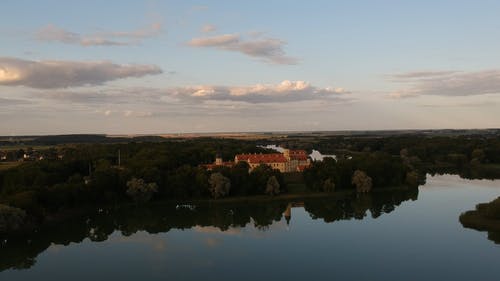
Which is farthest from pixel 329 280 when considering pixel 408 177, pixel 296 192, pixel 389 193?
pixel 408 177

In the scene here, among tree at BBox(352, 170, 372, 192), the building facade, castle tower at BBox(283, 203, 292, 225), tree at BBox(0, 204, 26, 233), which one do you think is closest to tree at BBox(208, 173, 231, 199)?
castle tower at BBox(283, 203, 292, 225)

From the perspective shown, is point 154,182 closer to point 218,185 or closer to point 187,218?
point 218,185

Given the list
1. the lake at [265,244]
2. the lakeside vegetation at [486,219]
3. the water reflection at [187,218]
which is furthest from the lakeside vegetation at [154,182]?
the lakeside vegetation at [486,219]

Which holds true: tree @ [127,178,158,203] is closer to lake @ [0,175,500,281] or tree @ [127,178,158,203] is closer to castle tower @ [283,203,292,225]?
lake @ [0,175,500,281]

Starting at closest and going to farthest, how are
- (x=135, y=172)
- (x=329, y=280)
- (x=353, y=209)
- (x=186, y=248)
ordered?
(x=329, y=280) → (x=186, y=248) → (x=353, y=209) → (x=135, y=172)

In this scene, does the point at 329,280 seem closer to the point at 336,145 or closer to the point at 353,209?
the point at 353,209

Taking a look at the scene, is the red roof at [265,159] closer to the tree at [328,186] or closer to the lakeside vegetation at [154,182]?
the lakeside vegetation at [154,182]
